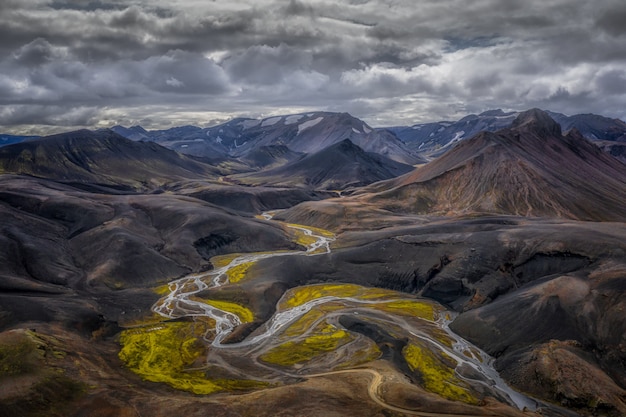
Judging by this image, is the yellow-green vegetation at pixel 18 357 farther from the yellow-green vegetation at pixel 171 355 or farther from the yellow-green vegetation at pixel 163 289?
the yellow-green vegetation at pixel 163 289

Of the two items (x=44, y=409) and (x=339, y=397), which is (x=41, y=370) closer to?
(x=44, y=409)

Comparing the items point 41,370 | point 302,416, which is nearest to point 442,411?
point 302,416

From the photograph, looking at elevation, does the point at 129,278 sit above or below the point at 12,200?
below

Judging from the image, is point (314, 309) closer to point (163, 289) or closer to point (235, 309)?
point (235, 309)

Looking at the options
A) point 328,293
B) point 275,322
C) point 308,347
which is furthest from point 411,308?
point 308,347

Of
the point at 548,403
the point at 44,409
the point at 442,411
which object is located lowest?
the point at 548,403

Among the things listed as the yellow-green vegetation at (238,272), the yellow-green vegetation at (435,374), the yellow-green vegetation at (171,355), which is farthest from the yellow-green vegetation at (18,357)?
the yellow-green vegetation at (238,272)

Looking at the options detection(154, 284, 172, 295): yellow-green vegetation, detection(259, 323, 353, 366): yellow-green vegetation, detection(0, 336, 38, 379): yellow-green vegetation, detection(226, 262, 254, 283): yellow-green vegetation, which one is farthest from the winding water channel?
detection(0, 336, 38, 379): yellow-green vegetation
